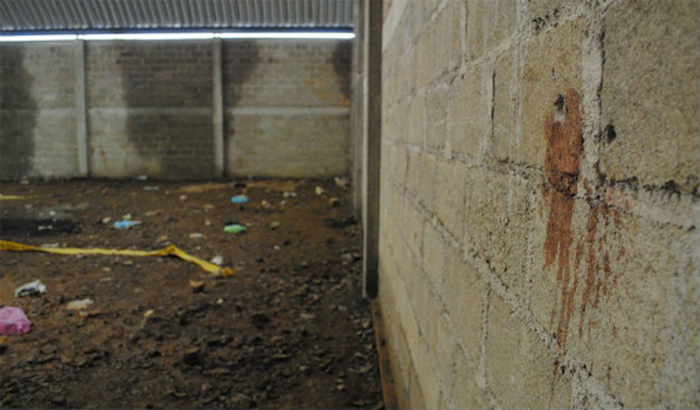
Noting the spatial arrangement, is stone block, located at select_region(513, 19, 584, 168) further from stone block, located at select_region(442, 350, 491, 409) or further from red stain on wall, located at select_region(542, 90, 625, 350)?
stone block, located at select_region(442, 350, 491, 409)

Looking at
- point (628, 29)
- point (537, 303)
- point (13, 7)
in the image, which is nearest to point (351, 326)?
point (537, 303)

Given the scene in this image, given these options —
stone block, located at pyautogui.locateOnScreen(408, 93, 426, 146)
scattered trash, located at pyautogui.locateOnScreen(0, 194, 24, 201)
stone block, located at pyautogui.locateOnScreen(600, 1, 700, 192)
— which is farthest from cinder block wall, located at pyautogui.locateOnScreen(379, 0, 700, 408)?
scattered trash, located at pyautogui.locateOnScreen(0, 194, 24, 201)

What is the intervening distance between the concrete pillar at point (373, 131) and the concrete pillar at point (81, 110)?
8429 millimetres

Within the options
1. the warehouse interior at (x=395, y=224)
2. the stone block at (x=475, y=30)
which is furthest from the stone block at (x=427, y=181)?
the stone block at (x=475, y=30)

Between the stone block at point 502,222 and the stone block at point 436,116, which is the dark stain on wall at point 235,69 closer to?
the stone block at point 436,116

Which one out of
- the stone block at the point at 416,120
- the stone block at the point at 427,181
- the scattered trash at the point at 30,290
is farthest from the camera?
the scattered trash at the point at 30,290

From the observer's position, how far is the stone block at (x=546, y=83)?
69 centimetres

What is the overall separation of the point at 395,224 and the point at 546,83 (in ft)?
6.80

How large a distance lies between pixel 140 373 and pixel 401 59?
95.4 inches

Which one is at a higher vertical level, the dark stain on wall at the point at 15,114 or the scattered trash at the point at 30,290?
the dark stain on wall at the point at 15,114

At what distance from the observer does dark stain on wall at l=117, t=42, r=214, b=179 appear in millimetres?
10273

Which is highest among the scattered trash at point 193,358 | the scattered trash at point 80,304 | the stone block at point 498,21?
the stone block at point 498,21

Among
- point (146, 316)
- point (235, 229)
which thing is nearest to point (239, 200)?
point (235, 229)

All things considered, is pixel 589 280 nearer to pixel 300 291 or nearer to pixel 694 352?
pixel 694 352
